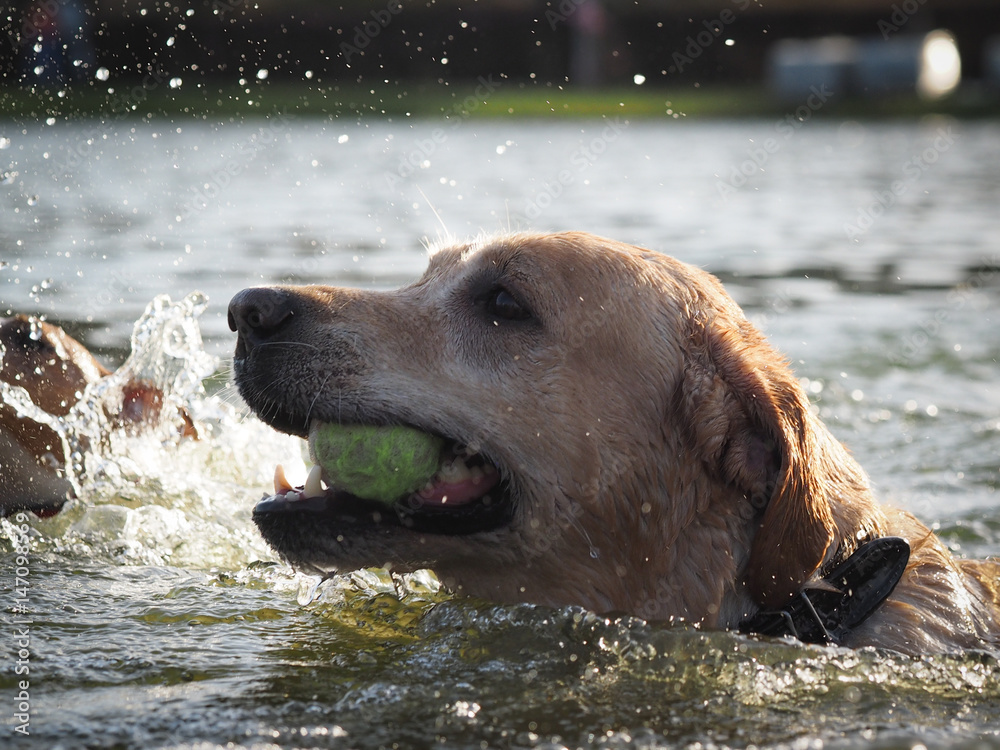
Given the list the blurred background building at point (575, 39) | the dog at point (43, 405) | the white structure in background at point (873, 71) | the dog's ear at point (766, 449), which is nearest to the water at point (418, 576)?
the dog at point (43, 405)

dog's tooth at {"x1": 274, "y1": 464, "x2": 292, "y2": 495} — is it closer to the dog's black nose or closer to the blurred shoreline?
the dog's black nose

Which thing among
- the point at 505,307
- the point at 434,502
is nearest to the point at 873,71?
the point at 505,307

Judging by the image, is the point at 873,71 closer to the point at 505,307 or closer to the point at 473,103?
the point at 473,103

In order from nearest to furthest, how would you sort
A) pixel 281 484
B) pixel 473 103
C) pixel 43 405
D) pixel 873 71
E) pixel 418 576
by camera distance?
pixel 281 484
pixel 418 576
pixel 43 405
pixel 473 103
pixel 873 71

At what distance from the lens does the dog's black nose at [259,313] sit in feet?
12.5

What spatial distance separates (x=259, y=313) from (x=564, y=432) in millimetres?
1033

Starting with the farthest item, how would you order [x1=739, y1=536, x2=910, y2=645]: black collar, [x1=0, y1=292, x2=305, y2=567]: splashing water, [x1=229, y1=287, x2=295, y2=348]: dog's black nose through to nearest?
[x1=0, y1=292, x2=305, y2=567]: splashing water → [x1=229, y1=287, x2=295, y2=348]: dog's black nose → [x1=739, y1=536, x2=910, y2=645]: black collar

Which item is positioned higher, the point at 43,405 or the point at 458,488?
the point at 43,405

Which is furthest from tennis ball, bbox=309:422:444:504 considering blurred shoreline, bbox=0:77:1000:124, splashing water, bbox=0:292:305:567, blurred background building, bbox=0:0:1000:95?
blurred background building, bbox=0:0:1000:95

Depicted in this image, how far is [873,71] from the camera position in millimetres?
40500

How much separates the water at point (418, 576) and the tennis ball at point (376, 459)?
1.62 ft

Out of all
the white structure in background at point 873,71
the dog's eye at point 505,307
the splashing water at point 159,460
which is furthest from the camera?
the white structure in background at point 873,71

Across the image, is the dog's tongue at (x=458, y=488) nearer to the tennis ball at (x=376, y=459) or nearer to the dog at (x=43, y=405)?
the tennis ball at (x=376, y=459)

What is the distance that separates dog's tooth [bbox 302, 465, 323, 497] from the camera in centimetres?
382
